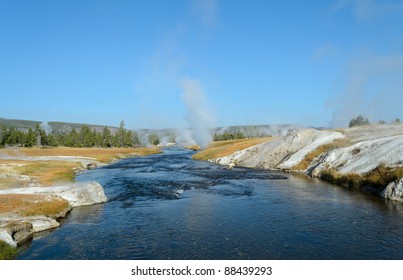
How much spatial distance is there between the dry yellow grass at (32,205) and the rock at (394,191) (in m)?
34.7

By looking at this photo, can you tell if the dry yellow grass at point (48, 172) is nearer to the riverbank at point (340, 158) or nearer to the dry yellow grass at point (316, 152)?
the riverbank at point (340, 158)

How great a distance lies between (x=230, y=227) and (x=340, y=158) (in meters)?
34.8

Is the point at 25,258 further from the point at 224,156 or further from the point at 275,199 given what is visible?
the point at 224,156

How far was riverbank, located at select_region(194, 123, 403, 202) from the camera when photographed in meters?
39.5

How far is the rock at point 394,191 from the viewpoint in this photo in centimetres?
3413

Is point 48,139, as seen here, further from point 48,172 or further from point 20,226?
point 20,226

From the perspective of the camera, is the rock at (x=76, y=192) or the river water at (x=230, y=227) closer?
the river water at (x=230, y=227)

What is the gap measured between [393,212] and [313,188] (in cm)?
1412

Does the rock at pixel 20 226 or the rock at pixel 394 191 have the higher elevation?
the rock at pixel 394 191

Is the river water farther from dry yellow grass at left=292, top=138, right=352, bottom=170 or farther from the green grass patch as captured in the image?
dry yellow grass at left=292, top=138, right=352, bottom=170

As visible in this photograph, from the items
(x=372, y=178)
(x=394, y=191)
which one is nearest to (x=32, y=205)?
(x=394, y=191)

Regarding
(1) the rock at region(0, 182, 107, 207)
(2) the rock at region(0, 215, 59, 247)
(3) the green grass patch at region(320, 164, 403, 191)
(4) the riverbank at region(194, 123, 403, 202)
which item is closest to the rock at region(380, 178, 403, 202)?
(4) the riverbank at region(194, 123, 403, 202)

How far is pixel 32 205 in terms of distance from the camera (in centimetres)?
3098

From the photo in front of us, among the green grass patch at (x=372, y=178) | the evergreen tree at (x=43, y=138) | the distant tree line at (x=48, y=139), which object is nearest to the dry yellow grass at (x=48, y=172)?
the green grass patch at (x=372, y=178)
